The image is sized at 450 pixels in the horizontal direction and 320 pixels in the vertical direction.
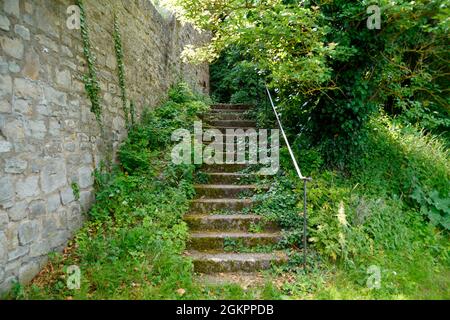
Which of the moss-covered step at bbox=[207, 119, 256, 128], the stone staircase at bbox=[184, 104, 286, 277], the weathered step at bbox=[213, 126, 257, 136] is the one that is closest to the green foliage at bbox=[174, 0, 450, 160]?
the weathered step at bbox=[213, 126, 257, 136]

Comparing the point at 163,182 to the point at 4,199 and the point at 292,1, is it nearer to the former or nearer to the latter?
the point at 4,199

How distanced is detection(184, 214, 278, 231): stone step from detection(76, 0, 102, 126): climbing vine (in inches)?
75.5

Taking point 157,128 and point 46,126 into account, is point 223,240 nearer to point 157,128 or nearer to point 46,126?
point 46,126

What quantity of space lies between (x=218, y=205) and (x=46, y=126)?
94.5 inches

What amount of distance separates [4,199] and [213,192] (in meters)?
2.75

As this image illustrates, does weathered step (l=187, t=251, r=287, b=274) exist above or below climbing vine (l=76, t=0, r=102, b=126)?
below

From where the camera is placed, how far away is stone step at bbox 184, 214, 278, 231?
427 cm

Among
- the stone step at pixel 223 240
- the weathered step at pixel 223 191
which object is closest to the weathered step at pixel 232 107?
the weathered step at pixel 223 191

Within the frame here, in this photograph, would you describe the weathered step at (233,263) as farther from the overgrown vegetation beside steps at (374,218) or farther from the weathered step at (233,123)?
the weathered step at (233,123)

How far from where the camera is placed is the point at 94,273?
3.13 meters

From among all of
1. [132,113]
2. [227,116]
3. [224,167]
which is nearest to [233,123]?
[227,116]

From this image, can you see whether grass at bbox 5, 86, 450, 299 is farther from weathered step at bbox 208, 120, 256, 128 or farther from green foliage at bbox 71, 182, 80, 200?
weathered step at bbox 208, 120, 256, 128

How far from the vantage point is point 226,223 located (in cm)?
430

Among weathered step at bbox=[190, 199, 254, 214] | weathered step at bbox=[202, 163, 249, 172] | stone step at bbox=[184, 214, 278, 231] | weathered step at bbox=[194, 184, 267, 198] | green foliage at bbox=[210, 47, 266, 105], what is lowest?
stone step at bbox=[184, 214, 278, 231]
